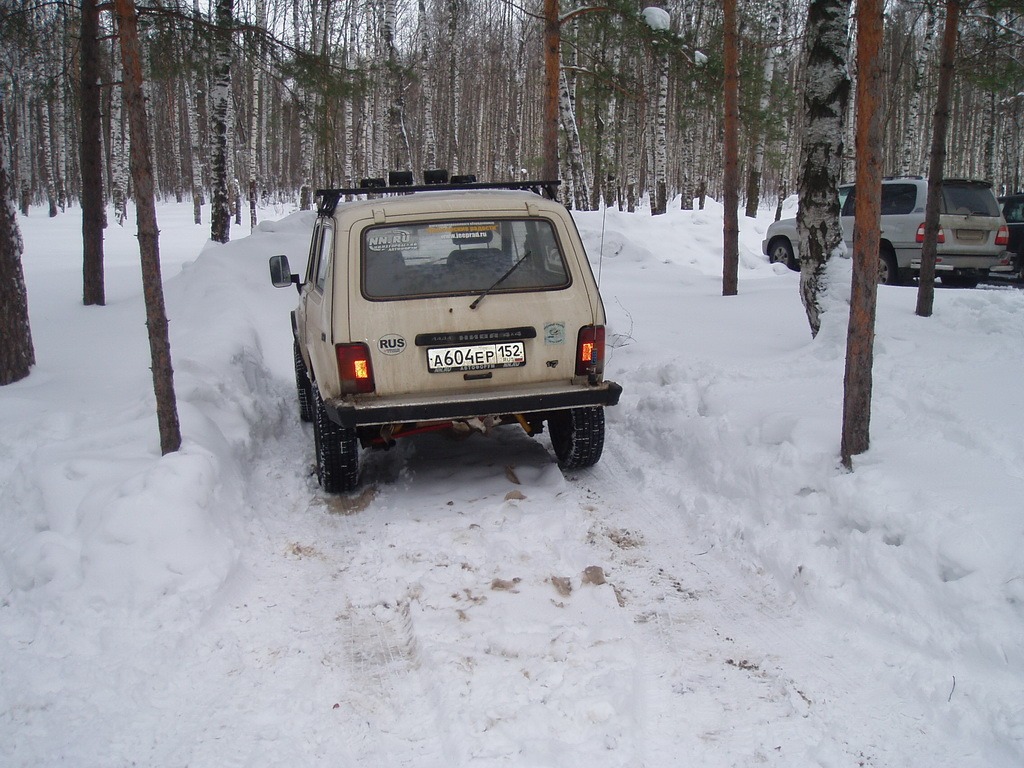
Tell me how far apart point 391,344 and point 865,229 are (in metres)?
2.73

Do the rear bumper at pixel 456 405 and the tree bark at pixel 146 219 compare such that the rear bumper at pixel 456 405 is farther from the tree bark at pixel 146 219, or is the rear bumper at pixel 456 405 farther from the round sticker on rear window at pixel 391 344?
the tree bark at pixel 146 219

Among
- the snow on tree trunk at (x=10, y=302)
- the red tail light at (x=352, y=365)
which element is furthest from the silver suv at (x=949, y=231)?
the snow on tree trunk at (x=10, y=302)

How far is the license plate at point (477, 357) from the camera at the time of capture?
487 centimetres

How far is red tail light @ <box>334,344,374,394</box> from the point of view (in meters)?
4.74

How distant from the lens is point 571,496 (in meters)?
5.21

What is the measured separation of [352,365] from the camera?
4.75m

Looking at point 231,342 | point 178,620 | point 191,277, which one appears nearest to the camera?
point 178,620

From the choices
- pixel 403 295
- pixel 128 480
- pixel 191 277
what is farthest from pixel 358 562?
pixel 191 277

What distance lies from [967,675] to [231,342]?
20.7 ft

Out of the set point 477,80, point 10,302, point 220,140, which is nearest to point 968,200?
point 220,140

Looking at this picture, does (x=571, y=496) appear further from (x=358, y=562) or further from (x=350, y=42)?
(x=350, y=42)

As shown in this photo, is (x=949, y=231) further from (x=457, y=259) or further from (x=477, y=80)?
(x=477, y=80)

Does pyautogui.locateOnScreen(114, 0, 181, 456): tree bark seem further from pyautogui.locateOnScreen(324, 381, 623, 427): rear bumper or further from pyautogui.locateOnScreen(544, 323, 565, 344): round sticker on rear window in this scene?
pyautogui.locateOnScreen(544, 323, 565, 344): round sticker on rear window

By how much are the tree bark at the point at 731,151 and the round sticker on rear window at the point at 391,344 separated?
24.2 feet
